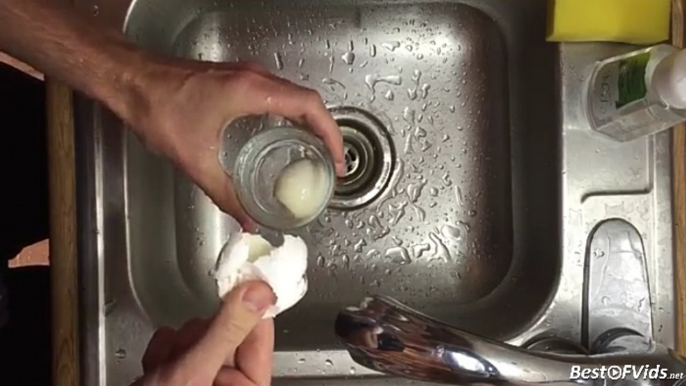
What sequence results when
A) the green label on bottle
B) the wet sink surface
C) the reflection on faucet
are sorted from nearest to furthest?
the reflection on faucet → the green label on bottle → the wet sink surface

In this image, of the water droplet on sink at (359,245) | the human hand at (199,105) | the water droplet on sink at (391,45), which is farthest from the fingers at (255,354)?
the water droplet on sink at (391,45)

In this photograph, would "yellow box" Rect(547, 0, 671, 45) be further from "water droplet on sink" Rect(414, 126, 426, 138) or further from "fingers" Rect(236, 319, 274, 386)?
"fingers" Rect(236, 319, 274, 386)

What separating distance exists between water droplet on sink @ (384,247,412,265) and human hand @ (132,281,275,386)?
22cm

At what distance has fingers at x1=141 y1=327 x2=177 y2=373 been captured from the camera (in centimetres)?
56

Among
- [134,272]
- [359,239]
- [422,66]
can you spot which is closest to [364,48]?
[422,66]

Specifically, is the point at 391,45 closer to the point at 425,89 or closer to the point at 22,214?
the point at 425,89

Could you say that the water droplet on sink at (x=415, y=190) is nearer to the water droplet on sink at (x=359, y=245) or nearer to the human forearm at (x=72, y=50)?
the water droplet on sink at (x=359, y=245)

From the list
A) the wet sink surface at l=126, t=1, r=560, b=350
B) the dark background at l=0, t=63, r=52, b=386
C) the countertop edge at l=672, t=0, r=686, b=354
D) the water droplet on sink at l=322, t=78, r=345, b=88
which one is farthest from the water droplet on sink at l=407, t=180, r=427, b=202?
the dark background at l=0, t=63, r=52, b=386

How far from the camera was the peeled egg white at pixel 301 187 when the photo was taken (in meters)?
0.59

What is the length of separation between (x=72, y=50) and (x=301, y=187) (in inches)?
7.1

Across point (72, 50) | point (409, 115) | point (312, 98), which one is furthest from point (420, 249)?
point (72, 50)

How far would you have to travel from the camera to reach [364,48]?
2.46 ft

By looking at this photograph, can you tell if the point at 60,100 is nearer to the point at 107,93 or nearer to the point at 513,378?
the point at 107,93

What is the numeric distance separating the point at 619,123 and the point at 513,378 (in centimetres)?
23
